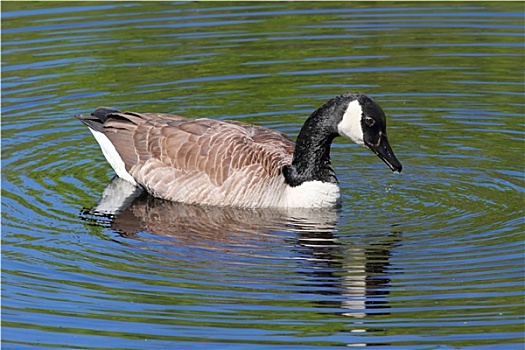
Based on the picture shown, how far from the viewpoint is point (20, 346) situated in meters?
11.1

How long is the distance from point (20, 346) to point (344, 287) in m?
3.38

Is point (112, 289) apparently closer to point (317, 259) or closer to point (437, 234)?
point (317, 259)

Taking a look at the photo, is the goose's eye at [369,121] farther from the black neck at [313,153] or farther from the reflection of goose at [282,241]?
the reflection of goose at [282,241]

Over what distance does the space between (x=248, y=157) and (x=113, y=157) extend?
2.28 metres

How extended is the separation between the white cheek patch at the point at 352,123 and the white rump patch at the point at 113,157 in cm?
331

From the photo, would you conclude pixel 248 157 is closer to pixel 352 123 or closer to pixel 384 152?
pixel 352 123

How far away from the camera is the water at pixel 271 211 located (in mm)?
11523

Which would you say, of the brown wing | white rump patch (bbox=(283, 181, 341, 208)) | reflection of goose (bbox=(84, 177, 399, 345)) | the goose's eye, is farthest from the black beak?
the brown wing

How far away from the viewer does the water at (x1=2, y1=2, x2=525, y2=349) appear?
11.5 m

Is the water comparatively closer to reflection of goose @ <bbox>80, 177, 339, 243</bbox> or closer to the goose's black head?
reflection of goose @ <bbox>80, 177, 339, 243</bbox>

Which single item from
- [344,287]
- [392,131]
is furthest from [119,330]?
[392,131]

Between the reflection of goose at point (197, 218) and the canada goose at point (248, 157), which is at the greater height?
the canada goose at point (248, 157)

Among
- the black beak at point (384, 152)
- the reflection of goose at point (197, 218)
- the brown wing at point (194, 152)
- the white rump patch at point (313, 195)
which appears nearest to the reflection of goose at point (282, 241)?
the reflection of goose at point (197, 218)

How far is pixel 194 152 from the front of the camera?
16.2 m
